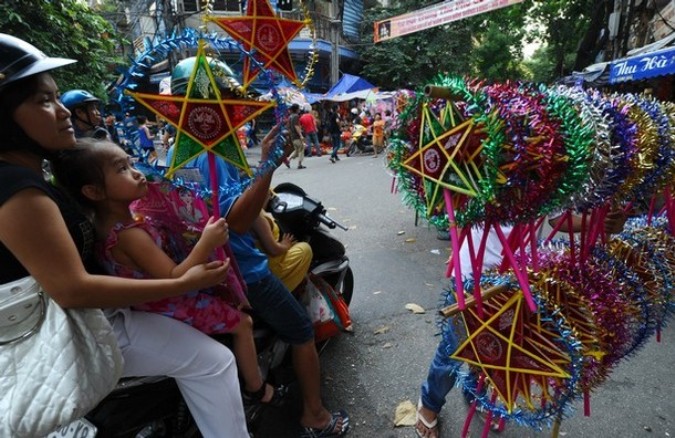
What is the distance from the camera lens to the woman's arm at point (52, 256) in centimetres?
97

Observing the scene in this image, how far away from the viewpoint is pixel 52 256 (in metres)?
1.01

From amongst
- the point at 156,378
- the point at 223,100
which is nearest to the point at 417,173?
the point at 223,100

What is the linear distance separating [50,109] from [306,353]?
4.80ft

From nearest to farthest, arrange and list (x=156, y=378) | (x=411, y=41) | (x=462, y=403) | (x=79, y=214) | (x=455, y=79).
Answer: (x=455, y=79) < (x=79, y=214) < (x=156, y=378) < (x=462, y=403) < (x=411, y=41)

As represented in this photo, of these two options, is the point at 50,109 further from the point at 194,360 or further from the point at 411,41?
the point at 411,41

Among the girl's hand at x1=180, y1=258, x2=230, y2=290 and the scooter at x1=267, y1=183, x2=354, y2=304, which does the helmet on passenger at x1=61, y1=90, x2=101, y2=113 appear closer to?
the scooter at x1=267, y1=183, x2=354, y2=304

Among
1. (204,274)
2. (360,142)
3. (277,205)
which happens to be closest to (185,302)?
(204,274)

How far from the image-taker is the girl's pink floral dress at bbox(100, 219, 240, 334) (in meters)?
1.28

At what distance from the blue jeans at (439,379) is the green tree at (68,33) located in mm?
4890

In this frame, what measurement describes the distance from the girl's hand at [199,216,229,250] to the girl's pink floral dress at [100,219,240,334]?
0.60 ft

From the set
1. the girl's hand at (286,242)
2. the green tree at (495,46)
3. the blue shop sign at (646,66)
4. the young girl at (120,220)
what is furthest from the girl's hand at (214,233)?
the green tree at (495,46)

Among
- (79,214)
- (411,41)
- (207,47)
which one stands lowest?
(79,214)

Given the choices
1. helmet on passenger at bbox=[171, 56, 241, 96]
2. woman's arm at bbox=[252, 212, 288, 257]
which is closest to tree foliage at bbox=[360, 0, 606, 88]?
woman's arm at bbox=[252, 212, 288, 257]

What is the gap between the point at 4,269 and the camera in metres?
1.05
